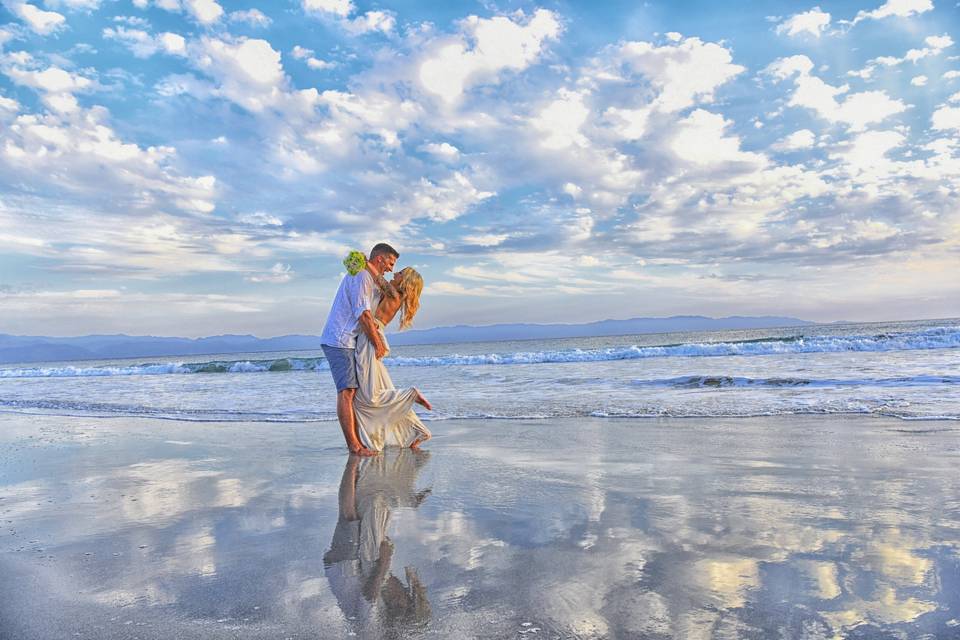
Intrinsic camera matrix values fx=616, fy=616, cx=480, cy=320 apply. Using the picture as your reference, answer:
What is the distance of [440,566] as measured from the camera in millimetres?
2701

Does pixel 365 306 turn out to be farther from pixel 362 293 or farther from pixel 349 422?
pixel 349 422

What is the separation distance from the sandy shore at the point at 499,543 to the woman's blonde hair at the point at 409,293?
148cm

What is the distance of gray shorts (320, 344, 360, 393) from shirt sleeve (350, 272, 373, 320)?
40 centimetres

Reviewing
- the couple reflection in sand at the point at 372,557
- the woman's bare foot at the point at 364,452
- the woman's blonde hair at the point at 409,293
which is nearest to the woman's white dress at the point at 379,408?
the woman's bare foot at the point at 364,452

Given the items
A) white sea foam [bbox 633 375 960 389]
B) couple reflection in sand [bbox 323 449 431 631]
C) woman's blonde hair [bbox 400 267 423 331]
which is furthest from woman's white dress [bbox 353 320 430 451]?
white sea foam [bbox 633 375 960 389]

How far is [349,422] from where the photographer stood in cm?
621

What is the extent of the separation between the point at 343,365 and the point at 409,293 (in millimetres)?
1012

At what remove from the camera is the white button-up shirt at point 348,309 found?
6137 mm

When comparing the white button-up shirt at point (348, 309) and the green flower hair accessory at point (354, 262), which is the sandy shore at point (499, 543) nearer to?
the white button-up shirt at point (348, 309)

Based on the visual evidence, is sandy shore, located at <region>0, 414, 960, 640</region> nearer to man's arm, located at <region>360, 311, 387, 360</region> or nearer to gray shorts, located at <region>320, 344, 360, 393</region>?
gray shorts, located at <region>320, 344, 360, 393</region>

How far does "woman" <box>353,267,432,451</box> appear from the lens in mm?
6344

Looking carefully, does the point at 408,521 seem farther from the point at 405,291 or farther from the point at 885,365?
the point at 885,365

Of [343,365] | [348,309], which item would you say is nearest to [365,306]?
[348,309]

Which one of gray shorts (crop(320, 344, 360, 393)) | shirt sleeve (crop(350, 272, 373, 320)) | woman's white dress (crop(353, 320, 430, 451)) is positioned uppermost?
shirt sleeve (crop(350, 272, 373, 320))
